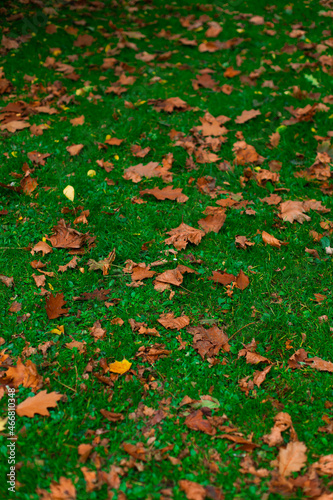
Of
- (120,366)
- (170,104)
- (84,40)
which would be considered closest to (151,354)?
(120,366)

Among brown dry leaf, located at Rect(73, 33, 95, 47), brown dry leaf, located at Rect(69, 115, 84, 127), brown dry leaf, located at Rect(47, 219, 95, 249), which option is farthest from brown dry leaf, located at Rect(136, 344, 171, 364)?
brown dry leaf, located at Rect(73, 33, 95, 47)

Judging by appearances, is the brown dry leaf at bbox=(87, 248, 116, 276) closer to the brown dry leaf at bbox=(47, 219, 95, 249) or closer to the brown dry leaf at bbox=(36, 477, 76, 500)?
the brown dry leaf at bbox=(47, 219, 95, 249)

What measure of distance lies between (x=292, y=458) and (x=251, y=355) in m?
0.60

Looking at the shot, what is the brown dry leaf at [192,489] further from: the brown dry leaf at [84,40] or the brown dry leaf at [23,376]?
the brown dry leaf at [84,40]

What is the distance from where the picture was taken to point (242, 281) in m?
2.91

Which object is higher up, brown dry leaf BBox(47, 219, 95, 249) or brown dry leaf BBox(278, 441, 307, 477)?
brown dry leaf BBox(47, 219, 95, 249)

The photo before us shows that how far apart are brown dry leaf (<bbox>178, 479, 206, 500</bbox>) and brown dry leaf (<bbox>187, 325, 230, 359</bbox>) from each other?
711 mm

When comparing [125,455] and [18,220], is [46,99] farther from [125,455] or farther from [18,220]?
[125,455]

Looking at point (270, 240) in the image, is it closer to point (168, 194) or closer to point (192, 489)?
point (168, 194)

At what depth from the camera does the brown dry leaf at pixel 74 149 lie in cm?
399

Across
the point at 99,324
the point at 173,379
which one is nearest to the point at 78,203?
the point at 99,324

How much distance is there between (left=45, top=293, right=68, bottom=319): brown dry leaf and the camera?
107 inches

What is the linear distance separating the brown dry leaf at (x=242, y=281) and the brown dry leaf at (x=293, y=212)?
28.2 inches

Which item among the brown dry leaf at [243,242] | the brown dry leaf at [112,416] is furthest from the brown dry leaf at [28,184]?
the brown dry leaf at [112,416]
